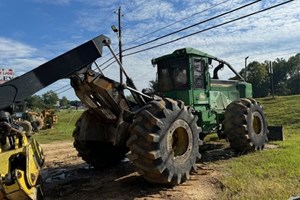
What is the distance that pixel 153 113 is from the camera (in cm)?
666

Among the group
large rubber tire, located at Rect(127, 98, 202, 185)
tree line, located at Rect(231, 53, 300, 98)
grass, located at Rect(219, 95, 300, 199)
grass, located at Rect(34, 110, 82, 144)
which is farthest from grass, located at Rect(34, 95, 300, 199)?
tree line, located at Rect(231, 53, 300, 98)

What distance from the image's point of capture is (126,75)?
24.2ft

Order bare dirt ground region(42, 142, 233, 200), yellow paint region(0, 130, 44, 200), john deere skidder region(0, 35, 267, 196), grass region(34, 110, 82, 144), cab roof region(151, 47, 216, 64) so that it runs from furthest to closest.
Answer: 1. grass region(34, 110, 82, 144)
2. cab roof region(151, 47, 216, 64)
3. bare dirt ground region(42, 142, 233, 200)
4. john deere skidder region(0, 35, 267, 196)
5. yellow paint region(0, 130, 44, 200)

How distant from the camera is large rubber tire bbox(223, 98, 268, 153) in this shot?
9477 millimetres

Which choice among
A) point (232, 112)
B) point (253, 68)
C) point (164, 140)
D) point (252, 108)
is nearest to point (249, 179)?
point (164, 140)

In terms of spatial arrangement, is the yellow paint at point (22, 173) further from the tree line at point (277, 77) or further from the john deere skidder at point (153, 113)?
the tree line at point (277, 77)

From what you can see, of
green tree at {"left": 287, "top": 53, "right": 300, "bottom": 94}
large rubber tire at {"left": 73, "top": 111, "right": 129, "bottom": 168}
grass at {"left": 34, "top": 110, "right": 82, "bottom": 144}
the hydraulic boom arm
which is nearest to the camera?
the hydraulic boom arm

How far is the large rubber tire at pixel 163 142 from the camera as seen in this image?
6363 millimetres

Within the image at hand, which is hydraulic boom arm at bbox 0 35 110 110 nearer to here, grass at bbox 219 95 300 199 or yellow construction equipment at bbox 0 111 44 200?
yellow construction equipment at bbox 0 111 44 200

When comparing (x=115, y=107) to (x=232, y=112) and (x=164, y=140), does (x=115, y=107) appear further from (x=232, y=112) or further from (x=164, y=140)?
(x=232, y=112)

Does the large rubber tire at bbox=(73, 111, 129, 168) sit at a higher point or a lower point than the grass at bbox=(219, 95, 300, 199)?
higher

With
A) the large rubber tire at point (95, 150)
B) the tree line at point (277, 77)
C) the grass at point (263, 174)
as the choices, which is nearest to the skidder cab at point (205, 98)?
the grass at point (263, 174)

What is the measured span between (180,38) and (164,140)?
7609 millimetres

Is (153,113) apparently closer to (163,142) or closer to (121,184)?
(163,142)
